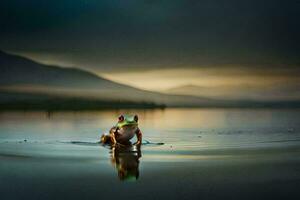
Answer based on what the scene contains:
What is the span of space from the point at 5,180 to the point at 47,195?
4.21 ft

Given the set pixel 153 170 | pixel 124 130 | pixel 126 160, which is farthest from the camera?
pixel 124 130

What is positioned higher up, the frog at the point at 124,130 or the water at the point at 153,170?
the frog at the point at 124,130

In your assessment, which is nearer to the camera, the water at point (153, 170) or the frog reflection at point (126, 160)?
the water at point (153, 170)

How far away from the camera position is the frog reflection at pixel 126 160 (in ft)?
25.9

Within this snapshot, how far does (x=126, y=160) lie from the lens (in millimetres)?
9789

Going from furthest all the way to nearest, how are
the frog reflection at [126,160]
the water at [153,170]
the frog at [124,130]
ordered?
the frog at [124,130] < the frog reflection at [126,160] < the water at [153,170]

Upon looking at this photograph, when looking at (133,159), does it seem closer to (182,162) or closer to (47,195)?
(182,162)

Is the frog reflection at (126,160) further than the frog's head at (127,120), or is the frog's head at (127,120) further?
the frog's head at (127,120)

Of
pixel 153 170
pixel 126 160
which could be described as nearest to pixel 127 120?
pixel 126 160

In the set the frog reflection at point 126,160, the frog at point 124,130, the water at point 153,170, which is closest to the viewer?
the water at point 153,170

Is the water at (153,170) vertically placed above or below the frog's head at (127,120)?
below

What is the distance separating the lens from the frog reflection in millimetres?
7902

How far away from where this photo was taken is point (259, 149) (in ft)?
38.5

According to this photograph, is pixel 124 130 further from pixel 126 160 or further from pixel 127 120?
pixel 126 160
